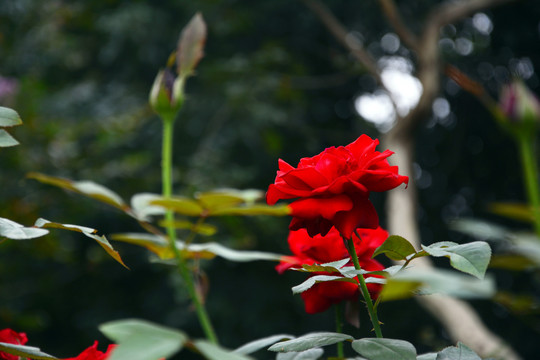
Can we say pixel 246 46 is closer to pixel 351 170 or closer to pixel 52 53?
pixel 52 53

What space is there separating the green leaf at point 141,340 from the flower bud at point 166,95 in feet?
1.34

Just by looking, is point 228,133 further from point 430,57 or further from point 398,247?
point 398,247

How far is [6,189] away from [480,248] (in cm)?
201

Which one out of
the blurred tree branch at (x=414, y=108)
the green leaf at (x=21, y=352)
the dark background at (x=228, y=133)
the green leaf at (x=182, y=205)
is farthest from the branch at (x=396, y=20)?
the green leaf at (x=21, y=352)

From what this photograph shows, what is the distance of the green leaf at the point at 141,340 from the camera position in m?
0.18

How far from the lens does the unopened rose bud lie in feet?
1.16

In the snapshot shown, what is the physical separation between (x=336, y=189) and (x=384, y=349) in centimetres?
11

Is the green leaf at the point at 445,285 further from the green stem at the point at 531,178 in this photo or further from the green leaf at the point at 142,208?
the green leaf at the point at 142,208

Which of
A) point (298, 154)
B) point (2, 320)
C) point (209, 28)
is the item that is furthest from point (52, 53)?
point (2, 320)

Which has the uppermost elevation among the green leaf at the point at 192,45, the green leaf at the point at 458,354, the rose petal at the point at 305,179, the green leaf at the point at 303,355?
the green leaf at the point at 192,45

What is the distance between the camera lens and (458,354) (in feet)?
1.07

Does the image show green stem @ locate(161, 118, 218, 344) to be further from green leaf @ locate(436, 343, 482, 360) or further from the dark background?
the dark background

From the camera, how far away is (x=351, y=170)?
40 cm

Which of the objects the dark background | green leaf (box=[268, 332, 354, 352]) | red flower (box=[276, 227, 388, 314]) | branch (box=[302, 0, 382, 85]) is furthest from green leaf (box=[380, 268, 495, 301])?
branch (box=[302, 0, 382, 85])
